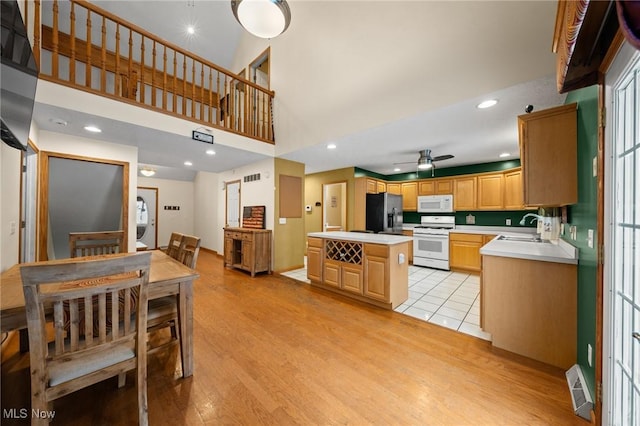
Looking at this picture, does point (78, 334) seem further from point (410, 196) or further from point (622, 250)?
point (410, 196)

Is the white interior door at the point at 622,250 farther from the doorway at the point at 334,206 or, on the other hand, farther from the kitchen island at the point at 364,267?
the doorway at the point at 334,206

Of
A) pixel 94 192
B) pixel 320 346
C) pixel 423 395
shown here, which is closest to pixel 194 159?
pixel 94 192

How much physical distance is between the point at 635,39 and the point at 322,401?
205 centimetres

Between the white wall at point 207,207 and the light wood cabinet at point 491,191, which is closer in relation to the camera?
the light wood cabinet at point 491,191

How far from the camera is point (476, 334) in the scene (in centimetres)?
228

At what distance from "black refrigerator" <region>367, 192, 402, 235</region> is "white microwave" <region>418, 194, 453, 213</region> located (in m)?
0.97

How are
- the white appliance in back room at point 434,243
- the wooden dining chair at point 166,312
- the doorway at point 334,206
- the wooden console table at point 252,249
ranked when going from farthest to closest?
1. the doorway at point 334,206
2. the white appliance in back room at point 434,243
3. the wooden console table at point 252,249
4. the wooden dining chair at point 166,312

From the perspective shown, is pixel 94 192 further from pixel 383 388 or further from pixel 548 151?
pixel 548 151

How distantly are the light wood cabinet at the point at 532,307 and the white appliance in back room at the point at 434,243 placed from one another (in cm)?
284

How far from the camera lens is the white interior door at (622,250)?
1002 millimetres

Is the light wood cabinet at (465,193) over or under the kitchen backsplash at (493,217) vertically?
over

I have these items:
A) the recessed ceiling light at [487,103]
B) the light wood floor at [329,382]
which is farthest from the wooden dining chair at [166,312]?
the recessed ceiling light at [487,103]

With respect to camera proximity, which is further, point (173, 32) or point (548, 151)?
point (173, 32)

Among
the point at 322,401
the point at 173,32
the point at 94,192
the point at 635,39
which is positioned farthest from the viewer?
the point at 173,32
